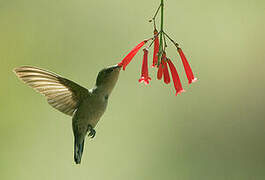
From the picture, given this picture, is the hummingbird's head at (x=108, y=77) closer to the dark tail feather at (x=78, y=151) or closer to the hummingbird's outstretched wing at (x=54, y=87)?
the hummingbird's outstretched wing at (x=54, y=87)

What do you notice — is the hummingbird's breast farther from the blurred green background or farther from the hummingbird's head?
the blurred green background

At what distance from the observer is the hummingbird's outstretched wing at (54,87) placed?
1634 mm

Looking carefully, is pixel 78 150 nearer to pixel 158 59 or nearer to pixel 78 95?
pixel 78 95

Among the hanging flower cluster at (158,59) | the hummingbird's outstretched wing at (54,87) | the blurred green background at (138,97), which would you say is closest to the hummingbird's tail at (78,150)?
the hummingbird's outstretched wing at (54,87)

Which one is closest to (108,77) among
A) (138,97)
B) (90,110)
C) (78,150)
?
(90,110)

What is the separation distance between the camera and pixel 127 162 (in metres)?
3.65

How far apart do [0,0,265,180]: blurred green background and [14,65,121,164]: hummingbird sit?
174cm

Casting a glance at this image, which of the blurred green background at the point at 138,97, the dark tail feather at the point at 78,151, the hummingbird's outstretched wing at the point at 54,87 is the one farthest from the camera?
the blurred green background at the point at 138,97

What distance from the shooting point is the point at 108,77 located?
1708 millimetres

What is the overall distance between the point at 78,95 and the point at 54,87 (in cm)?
→ 13

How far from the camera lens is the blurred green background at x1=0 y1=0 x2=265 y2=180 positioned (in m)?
3.64

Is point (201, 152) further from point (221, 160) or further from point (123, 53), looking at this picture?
point (123, 53)

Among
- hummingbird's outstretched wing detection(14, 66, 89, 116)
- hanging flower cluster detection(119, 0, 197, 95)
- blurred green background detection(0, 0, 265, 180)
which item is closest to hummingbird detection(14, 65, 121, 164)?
hummingbird's outstretched wing detection(14, 66, 89, 116)

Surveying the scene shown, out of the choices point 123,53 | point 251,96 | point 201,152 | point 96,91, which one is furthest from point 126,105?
point 96,91
